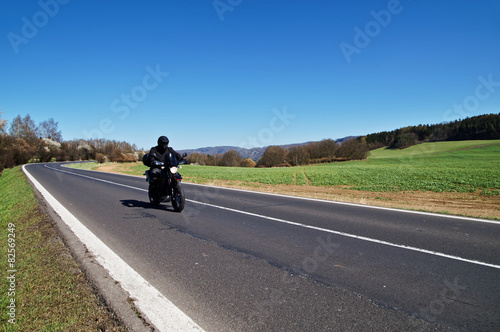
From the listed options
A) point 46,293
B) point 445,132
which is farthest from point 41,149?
point 445,132

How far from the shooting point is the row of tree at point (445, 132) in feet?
237

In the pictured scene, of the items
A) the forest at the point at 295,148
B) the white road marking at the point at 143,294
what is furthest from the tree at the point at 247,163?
the white road marking at the point at 143,294

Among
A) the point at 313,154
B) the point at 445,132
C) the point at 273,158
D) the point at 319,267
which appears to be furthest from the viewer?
the point at 445,132

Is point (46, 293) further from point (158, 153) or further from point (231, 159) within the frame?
point (231, 159)

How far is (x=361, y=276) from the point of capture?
3.58 m

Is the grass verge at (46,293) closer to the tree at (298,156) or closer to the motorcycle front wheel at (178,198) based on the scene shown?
the motorcycle front wheel at (178,198)

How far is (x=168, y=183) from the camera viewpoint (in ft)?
26.4

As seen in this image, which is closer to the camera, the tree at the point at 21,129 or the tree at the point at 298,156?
the tree at the point at 298,156

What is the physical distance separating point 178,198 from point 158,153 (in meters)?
1.56

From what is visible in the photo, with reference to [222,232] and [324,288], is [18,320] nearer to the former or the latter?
[324,288]

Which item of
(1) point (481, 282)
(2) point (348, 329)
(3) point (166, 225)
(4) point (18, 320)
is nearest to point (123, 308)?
(4) point (18, 320)

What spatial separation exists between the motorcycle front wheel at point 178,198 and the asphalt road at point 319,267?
65 centimetres

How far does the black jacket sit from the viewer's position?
800 cm

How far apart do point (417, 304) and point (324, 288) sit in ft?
3.13
